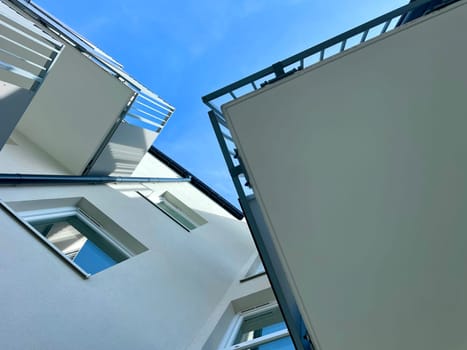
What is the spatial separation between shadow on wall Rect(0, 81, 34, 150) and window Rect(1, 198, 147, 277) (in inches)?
32.3

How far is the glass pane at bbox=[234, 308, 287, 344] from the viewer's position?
10.8 feet

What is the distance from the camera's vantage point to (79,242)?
2.82 m

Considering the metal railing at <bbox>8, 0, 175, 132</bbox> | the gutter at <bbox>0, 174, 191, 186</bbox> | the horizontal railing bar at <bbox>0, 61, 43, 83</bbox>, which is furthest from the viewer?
the metal railing at <bbox>8, 0, 175, 132</bbox>

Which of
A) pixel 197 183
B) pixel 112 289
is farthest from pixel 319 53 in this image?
pixel 197 183

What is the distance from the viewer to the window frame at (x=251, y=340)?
2.83 m

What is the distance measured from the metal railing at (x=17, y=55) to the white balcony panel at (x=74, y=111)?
5.03 ft

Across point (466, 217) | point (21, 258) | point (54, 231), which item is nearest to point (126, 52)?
point (54, 231)

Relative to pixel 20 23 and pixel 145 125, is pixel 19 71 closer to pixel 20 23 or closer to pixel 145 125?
pixel 20 23

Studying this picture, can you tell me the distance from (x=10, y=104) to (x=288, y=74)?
4.79 ft

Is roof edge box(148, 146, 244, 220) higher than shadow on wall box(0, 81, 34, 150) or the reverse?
the reverse

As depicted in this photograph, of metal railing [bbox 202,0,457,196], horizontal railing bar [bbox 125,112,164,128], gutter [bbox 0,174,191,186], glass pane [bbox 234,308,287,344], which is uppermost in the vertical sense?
metal railing [bbox 202,0,457,196]

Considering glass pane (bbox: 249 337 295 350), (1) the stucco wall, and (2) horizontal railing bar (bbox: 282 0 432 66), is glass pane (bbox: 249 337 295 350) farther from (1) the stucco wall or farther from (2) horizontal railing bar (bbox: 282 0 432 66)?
(2) horizontal railing bar (bbox: 282 0 432 66)

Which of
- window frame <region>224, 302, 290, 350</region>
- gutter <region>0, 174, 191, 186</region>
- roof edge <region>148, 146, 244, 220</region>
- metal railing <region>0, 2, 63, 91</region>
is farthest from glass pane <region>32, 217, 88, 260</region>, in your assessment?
roof edge <region>148, 146, 244, 220</region>

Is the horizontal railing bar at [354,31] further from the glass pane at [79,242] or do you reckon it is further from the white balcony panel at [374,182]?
the glass pane at [79,242]
